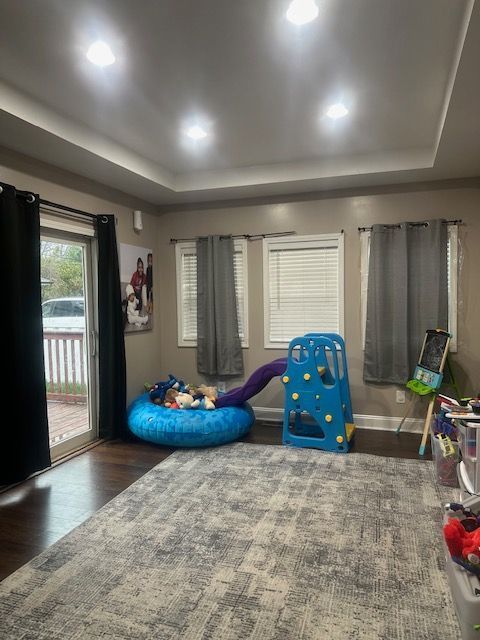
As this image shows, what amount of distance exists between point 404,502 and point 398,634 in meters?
1.16

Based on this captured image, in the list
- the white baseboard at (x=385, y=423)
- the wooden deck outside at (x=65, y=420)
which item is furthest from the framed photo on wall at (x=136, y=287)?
the white baseboard at (x=385, y=423)

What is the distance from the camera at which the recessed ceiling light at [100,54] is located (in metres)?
2.20

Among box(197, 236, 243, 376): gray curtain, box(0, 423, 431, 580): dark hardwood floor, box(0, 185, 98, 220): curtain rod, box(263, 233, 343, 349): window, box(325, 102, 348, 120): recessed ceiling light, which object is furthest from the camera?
box(197, 236, 243, 376): gray curtain

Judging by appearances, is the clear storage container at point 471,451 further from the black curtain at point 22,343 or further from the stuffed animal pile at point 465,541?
the black curtain at point 22,343

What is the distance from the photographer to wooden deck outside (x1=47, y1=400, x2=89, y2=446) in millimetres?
3791

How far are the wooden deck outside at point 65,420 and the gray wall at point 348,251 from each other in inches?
50.7

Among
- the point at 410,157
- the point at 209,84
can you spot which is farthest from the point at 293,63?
the point at 410,157

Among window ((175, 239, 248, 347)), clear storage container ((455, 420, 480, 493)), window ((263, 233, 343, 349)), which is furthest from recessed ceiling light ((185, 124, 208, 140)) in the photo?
clear storage container ((455, 420, 480, 493))

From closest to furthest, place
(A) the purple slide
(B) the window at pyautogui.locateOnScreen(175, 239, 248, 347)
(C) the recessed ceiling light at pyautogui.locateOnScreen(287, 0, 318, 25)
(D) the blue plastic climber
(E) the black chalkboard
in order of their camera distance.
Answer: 1. (C) the recessed ceiling light at pyautogui.locateOnScreen(287, 0, 318, 25)
2. (D) the blue plastic climber
3. (E) the black chalkboard
4. (A) the purple slide
5. (B) the window at pyautogui.locateOnScreen(175, 239, 248, 347)

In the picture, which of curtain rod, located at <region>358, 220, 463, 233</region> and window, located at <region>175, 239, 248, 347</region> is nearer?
curtain rod, located at <region>358, 220, 463, 233</region>

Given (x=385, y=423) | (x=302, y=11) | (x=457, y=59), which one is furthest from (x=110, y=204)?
(x=385, y=423)

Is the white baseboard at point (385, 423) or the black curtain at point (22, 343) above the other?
the black curtain at point (22, 343)

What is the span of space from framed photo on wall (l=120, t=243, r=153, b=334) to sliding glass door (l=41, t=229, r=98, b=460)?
15.5 inches

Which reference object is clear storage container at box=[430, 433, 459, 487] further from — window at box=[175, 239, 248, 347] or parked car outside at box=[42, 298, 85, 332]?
parked car outside at box=[42, 298, 85, 332]
